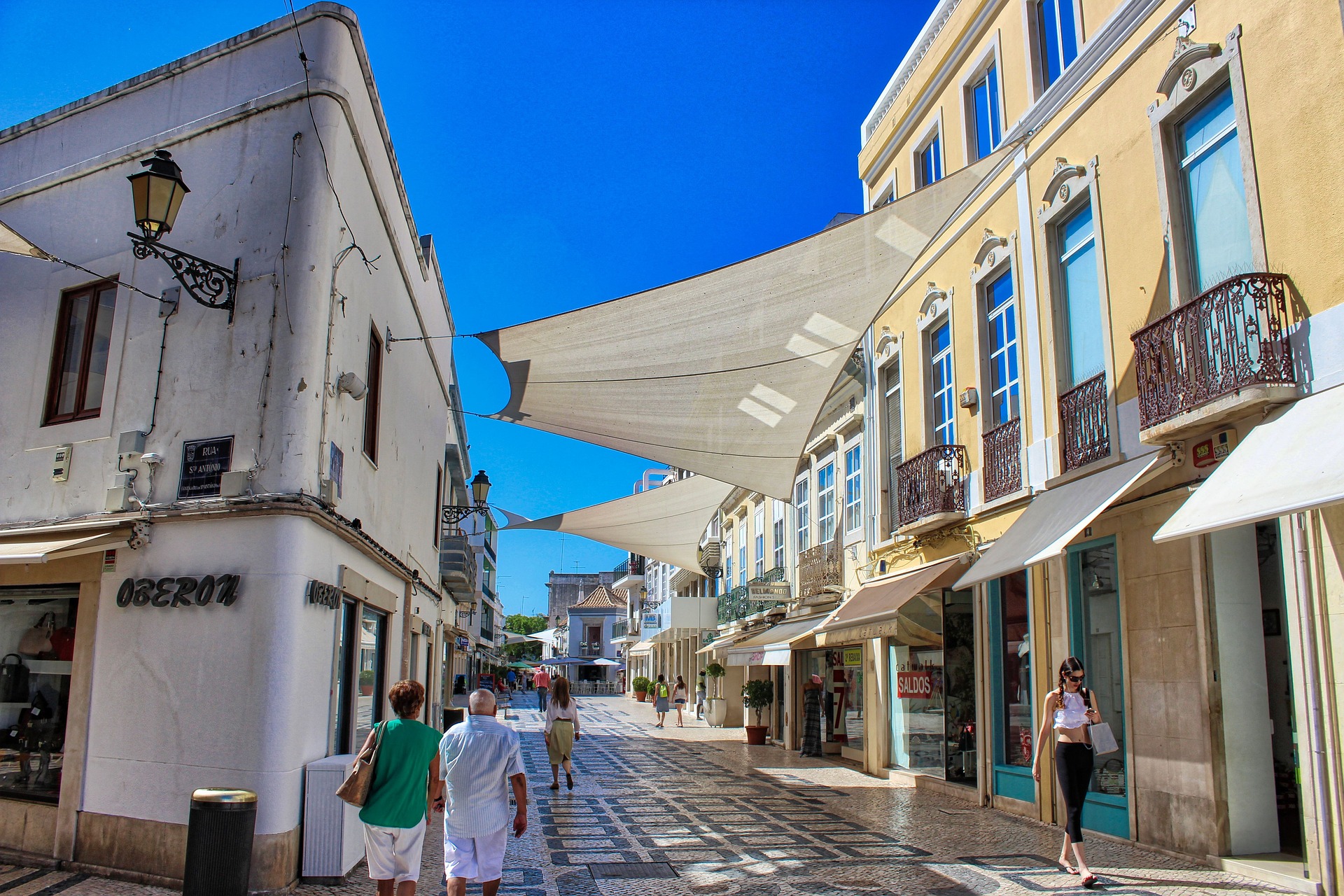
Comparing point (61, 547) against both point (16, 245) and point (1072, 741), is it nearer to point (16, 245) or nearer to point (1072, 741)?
point (16, 245)

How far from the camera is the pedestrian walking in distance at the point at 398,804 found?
4.71 meters

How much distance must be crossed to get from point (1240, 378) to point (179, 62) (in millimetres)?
8567

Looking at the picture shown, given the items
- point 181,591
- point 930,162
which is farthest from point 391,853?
point 930,162

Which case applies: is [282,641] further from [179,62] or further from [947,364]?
[947,364]

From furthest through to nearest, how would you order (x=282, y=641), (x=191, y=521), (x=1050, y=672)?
(x=1050, y=672), (x=191, y=521), (x=282, y=641)

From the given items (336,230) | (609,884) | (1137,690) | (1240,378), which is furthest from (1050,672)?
(336,230)

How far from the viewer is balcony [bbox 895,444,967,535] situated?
10.9 m

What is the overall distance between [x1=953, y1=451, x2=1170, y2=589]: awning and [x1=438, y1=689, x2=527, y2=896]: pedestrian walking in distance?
14.4 ft

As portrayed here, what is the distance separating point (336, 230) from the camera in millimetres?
7129

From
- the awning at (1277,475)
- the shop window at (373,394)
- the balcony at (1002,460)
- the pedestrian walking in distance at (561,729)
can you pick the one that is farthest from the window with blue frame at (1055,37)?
the pedestrian walking in distance at (561,729)

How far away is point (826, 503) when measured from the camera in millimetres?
17109

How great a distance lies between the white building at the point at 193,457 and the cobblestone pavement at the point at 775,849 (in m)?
0.80

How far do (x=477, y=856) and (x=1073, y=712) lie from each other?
4.04m

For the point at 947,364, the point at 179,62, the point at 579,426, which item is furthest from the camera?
the point at 947,364
